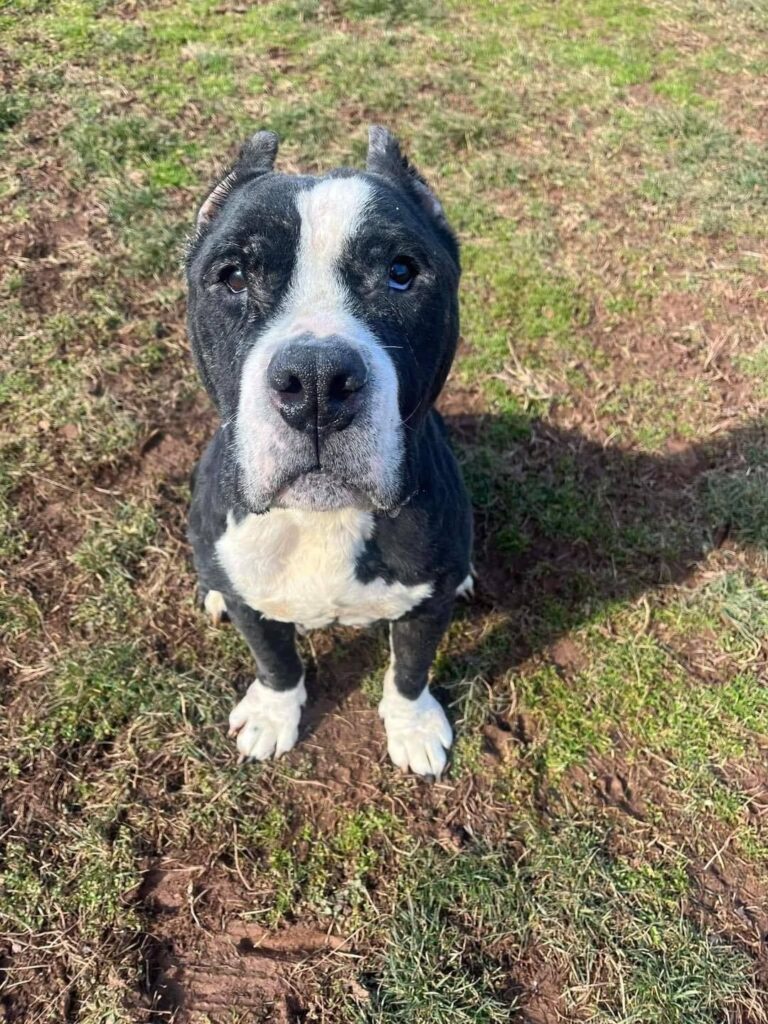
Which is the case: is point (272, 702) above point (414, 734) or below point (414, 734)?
above

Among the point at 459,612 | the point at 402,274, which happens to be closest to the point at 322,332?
the point at 402,274

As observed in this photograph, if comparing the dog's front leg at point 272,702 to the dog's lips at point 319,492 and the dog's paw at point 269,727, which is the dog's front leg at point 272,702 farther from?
the dog's lips at point 319,492

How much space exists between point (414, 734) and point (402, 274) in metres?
1.96

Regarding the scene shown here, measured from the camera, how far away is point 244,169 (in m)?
2.64

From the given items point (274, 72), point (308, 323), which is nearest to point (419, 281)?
point (308, 323)

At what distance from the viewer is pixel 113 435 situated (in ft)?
14.3

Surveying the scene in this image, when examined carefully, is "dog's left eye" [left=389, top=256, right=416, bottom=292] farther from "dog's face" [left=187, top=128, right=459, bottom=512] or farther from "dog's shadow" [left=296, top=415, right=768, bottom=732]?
"dog's shadow" [left=296, top=415, right=768, bottom=732]

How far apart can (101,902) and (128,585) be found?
1456 mm

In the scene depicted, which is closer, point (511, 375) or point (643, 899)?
point (643, 899)

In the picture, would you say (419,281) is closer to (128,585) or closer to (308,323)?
(308,323)

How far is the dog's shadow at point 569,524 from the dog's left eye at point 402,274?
6.40 ft

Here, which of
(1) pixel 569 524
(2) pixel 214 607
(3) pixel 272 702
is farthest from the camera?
(1) pixel 569 524

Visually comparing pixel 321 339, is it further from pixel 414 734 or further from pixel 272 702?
pixel 414 734

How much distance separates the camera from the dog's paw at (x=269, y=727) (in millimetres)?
3312
